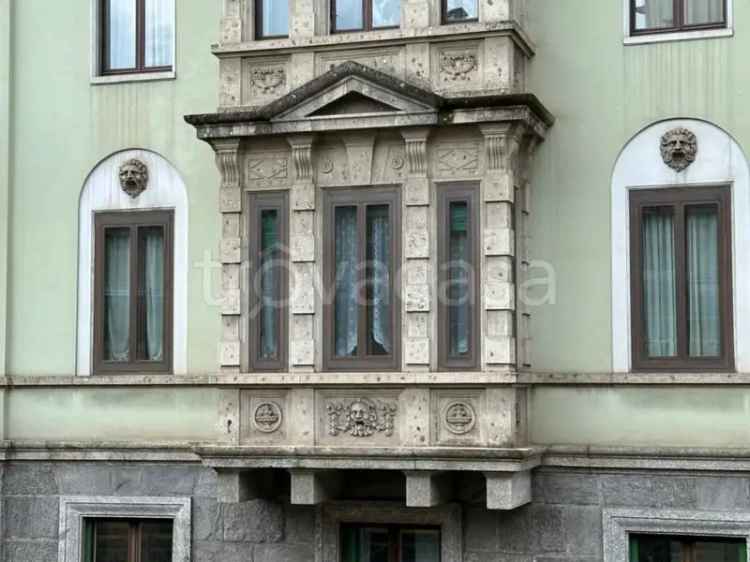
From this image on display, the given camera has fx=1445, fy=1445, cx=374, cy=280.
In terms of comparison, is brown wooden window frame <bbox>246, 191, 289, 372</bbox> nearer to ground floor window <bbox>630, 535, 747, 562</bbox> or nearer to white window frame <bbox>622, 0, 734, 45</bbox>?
white window frame <bbox>622, 0, 734, 45</bbox>

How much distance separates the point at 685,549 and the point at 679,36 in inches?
226

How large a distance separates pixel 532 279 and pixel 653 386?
73.0 inches

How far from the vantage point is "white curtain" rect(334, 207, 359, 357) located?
653 inches

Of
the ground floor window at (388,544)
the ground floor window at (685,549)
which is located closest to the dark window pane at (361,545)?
the ground floor window at (388,544)

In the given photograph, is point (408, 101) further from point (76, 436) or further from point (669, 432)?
point (76, 436)

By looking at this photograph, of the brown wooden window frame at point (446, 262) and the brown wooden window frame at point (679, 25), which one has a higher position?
the brown wooden window frame at point (679, 25)

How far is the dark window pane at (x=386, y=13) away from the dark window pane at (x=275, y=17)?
110cm

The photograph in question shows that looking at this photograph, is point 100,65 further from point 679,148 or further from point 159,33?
point 679,148

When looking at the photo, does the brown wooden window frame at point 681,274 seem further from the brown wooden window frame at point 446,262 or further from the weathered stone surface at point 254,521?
the weathered stone surface at point 254,521

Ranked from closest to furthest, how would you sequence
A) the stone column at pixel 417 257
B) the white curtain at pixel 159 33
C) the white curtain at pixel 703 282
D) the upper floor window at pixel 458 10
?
the white curtain at pixel 703 282 < the stone column at pixel 417 257 < the upper floor window at pixel 458 10 < the white curtain at pixel 159 33

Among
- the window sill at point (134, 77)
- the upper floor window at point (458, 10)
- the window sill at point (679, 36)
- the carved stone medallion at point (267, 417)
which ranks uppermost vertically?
the upper floor window at point (458, 10)

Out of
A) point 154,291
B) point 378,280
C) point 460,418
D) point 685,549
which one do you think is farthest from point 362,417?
point 685,549

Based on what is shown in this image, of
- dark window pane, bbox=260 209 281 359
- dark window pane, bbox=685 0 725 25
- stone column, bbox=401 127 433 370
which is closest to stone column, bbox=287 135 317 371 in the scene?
dark window pane, bbox=260 209 281 359

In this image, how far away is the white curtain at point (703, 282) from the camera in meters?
16.0
